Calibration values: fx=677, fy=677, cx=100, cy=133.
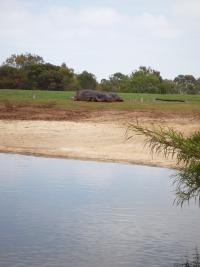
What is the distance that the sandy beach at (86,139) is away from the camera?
74.1 ft

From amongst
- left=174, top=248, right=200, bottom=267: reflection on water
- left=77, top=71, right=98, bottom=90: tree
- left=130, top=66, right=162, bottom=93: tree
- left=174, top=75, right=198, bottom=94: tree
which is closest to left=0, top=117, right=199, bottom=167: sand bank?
left=174, top=248, right=200, bottom=267: reflection on water

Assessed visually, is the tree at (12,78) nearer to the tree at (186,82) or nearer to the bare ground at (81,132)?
the bare ground at (81,132)

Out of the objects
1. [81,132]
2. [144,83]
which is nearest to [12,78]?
[144,83]

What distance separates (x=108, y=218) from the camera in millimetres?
11797

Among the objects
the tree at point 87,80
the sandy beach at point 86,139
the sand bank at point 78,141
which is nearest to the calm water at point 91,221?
the sand bank at point 78,141

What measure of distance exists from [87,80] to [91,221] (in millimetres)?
63856

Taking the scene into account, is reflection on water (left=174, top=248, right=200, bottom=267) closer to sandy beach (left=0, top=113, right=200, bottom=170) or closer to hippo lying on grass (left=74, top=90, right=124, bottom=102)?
sandy beach (left=0, top=113, right=200, bottom=170)

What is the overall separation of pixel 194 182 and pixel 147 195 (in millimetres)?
6529

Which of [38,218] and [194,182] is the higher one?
[194,182]

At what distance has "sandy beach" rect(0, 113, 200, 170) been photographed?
22578 millimetres

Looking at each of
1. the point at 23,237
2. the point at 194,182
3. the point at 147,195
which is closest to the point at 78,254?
the point at 23,237

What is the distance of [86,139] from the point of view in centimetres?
2581

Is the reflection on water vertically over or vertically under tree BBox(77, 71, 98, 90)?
under

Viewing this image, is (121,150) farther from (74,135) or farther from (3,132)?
(3,132)
